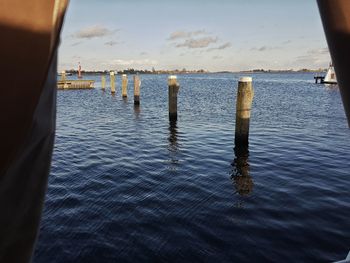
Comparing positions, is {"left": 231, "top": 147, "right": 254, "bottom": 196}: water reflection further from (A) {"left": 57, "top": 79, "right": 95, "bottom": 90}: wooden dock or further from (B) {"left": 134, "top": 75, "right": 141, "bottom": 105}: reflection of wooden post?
(A) {"left": 57, "top": 79, "right": 95, "bottom": 90}: wooden dock

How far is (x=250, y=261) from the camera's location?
5.36 m

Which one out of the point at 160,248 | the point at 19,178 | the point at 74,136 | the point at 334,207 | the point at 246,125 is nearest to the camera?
the point at 19,178

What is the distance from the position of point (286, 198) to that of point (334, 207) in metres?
1.04

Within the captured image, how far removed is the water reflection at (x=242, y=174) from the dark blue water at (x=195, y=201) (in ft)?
0.19

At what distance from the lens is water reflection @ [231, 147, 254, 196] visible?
869 centimetres

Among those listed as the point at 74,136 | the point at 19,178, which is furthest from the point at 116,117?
the point at 19,178

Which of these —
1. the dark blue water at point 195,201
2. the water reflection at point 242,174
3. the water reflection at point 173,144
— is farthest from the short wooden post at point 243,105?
the water reflection at point 173,144

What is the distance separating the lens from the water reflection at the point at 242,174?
8688 mm

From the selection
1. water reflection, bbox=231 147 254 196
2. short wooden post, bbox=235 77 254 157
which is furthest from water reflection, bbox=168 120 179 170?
short wooden post, bbox=235 77 254 157

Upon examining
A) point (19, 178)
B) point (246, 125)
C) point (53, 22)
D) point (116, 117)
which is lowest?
point (116, 117)

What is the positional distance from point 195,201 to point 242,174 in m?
2.68

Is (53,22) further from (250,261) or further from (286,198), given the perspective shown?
(286,198)

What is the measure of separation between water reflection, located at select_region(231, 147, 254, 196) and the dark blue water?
6 centimetres

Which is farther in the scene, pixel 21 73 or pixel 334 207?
pixel 334 207
